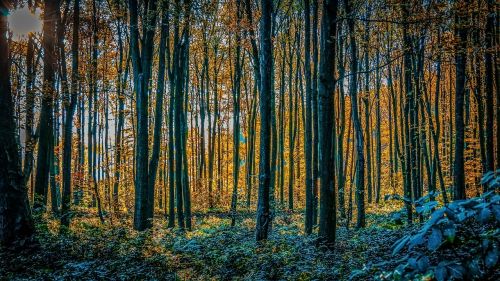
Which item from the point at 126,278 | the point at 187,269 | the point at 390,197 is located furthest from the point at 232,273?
the point at 390,197

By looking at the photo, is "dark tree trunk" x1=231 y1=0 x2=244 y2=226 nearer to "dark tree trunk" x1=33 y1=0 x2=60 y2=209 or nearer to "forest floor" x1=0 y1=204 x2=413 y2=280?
"forest floor" x1=0 y1=204 x2=413 y2=280

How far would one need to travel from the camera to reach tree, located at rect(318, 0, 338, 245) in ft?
23.6

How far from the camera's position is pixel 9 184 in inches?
309

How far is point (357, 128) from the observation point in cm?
1306

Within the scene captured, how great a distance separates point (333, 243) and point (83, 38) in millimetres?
18250

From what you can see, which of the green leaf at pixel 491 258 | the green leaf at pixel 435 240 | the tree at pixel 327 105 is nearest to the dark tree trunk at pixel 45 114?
the tree at pixel 327 105

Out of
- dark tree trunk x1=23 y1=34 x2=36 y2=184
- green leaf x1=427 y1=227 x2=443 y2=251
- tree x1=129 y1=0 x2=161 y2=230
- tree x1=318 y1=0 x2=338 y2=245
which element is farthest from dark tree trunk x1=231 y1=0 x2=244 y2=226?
green leaf x1=427 y1=227 x2=443 y2=251

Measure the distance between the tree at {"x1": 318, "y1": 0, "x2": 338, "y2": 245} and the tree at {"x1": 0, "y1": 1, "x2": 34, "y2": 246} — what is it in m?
6.43

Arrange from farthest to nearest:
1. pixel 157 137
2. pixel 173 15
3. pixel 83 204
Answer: pixel 83 204 → pixel 157 137 → pixel 173 15

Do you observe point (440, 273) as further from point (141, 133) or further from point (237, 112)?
point (237, 112)

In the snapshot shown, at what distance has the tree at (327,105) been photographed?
7199 mm

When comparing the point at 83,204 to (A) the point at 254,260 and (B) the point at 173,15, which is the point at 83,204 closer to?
(B) the point at 173,15

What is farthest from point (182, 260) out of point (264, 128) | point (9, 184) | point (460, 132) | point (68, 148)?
point (460, 132)

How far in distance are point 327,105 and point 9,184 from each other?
702 cm
